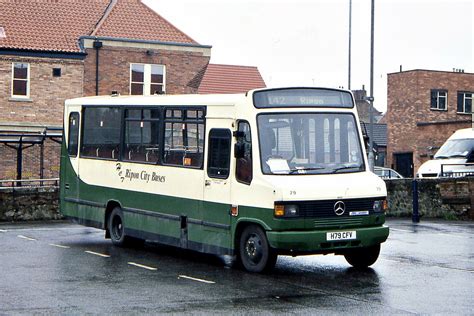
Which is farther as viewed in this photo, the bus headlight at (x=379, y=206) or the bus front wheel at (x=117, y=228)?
the bus front wheel at (x=117, y=228)

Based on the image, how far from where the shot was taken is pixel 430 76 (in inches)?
2367

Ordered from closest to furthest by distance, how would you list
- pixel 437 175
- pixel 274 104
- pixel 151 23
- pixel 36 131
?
pixel 274 104
pixel 437 175
pixel 36 131
pixel 151 23

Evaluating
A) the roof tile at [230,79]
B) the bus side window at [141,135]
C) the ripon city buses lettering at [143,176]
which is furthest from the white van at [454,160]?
the roof tile at [230,79]

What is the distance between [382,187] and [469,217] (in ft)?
52.4

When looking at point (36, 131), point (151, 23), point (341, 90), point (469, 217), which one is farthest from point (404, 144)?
point (341, 90)

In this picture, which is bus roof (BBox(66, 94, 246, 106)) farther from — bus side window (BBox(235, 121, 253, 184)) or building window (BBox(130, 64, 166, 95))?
building window (BBox(130, 64, 166, 95))

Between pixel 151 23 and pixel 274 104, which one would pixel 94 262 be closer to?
pixel 274 104

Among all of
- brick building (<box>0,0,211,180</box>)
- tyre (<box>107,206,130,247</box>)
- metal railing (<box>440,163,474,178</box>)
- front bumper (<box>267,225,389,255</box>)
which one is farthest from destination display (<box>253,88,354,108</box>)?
brick building (<box>0,0,211,180</box>)

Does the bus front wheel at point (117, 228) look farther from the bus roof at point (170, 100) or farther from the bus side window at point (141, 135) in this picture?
the bus roof at point (170, 100)

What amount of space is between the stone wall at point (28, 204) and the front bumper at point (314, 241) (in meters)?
13.7

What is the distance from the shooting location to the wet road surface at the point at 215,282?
11.8 metres

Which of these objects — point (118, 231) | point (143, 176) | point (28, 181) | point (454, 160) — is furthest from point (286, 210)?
point (454, 160)

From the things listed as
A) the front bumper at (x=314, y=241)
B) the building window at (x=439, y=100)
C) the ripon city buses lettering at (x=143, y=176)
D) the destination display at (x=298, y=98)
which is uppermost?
the building window at (x=439, y=100)

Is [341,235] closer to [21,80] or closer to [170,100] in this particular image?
[170,100]
